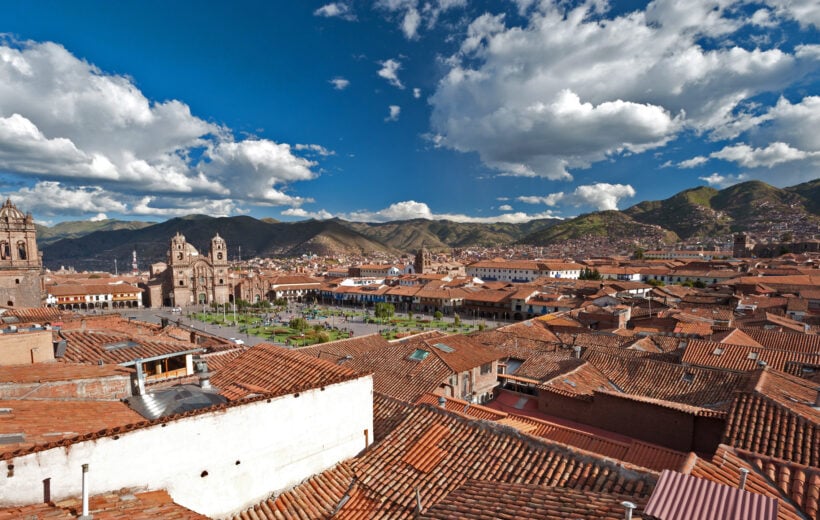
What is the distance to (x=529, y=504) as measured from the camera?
447 centimetres

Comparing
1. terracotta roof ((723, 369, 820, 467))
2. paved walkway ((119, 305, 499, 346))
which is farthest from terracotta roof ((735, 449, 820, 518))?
paved walkway ((119, 305, 499, 346))

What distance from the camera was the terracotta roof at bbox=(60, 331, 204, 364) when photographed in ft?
31.6

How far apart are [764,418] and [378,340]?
18.0m

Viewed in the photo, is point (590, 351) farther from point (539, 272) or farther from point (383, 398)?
point (539, 272)

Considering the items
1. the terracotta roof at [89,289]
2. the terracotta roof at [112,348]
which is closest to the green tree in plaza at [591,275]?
the terracotta roof at [112,348]

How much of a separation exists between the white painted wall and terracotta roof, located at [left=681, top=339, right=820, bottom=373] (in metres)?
14.7

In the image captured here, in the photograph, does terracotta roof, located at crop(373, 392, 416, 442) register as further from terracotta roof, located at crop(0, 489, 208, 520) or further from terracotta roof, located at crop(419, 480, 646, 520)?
terracotta roof, located at crop(0, 489, 208, 520)

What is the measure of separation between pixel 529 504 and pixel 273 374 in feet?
17.4

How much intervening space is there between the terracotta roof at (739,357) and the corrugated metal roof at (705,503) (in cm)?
1401

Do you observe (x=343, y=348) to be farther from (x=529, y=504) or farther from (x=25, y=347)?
(x=529, y=504)

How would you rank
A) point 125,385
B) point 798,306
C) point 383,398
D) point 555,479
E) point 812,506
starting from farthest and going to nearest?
point 798,306, point 383,398, point 125,385, point 555,479, point 812,506

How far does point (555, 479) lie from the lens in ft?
17.6

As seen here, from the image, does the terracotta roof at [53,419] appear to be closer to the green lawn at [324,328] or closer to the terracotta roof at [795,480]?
the terracotta roof at [795,480]

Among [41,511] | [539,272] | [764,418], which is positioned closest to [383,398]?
[41,511]
